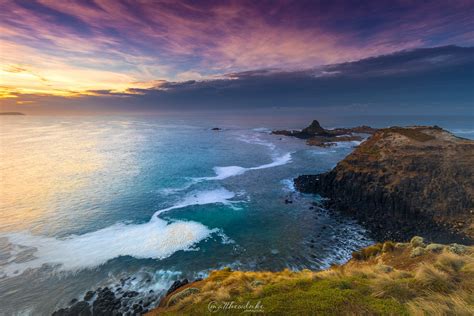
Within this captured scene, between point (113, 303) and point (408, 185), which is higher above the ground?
point (408, 185)

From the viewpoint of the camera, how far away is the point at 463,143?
119 feet

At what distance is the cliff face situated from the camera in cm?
2766

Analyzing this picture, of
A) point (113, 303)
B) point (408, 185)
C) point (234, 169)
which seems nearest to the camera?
point (113, 303)

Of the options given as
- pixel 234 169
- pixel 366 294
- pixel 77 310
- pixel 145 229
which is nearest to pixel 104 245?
Answer: pixel 145 229

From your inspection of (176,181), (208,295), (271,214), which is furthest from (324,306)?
(176,181)

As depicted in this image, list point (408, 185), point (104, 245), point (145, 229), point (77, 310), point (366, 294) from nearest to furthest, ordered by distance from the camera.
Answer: point (366, 294)
point (77, 310)
point (104, 245)
point (145, 229)
point (408, 185)

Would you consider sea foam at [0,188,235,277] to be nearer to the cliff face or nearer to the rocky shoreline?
the rocky shoreline

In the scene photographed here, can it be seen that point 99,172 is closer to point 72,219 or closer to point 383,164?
point 72,219

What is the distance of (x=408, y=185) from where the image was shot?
3297cm

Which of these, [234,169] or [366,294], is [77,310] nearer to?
[366,294]

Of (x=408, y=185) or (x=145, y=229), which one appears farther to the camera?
(x=408, y=185)

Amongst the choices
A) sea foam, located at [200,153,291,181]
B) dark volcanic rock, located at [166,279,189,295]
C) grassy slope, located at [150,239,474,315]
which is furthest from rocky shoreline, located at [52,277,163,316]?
sea foam, located at [200,153,291,181]

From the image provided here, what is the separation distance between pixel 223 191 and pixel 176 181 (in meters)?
11.4

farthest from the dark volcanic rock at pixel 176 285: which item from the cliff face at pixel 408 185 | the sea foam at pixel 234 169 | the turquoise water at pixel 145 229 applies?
the sea foam at pixel 234 169
